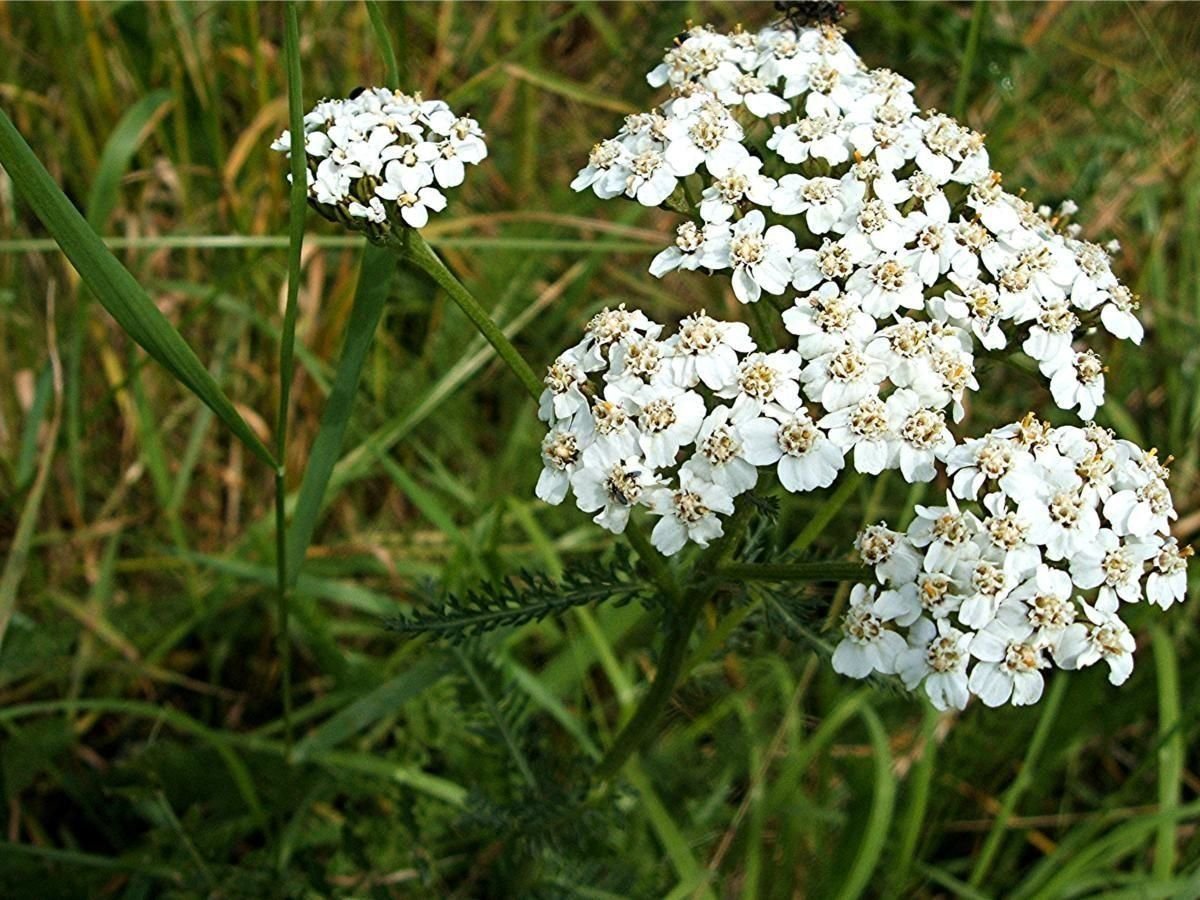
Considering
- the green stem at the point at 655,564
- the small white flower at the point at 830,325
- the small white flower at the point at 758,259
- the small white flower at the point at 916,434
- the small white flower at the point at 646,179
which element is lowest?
the green stem at the point at 655,564

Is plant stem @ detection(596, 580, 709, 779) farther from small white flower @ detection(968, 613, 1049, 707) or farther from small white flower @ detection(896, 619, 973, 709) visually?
small white flower @ detection(968, 613, 1049, 707)

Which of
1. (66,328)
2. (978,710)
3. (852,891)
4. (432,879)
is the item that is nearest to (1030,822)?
(978,710)

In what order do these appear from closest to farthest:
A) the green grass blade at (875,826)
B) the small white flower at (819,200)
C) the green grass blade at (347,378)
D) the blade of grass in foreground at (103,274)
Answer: the blade of grass in foreground at (103,274), the small white flower at (819,200), the green grass blade at (347,378), the green grass blade at (875,826)

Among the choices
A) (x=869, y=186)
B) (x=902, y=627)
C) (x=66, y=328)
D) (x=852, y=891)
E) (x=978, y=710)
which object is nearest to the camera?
(x=902, y=627)

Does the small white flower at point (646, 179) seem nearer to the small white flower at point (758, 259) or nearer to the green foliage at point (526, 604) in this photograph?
the small white flower at point (758, 259)

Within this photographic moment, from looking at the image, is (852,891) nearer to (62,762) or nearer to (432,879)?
(432,879)

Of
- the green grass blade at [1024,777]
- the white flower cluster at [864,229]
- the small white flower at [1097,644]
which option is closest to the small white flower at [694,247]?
the white flower cluster at [864,229]
